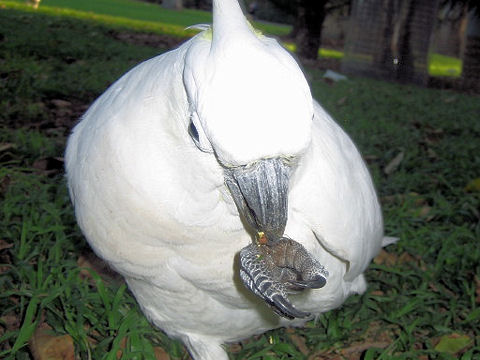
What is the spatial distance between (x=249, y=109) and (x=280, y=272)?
0.60m

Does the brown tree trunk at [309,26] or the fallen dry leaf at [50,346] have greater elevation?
the brown tree trunk at [309,26]

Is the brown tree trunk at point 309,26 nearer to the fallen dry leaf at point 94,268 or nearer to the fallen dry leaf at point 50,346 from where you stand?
the fallen dry leaf at point 94,268

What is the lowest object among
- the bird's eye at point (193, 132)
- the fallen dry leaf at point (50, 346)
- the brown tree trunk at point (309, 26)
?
the fallen dry leaf at point (50, 346)

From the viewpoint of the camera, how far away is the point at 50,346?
209 cm

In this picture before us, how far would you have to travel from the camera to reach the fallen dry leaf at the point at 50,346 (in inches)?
81.0

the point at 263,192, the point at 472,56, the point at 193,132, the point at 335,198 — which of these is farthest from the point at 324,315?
the point at 472,56

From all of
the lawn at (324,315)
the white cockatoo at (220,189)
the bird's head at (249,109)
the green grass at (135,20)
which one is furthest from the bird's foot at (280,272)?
the green grass at (135,20)

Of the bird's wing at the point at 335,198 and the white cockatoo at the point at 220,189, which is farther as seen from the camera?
the bird's wing at the point at 335,198

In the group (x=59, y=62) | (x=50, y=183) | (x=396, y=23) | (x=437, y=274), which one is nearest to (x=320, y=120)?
(x=437, y=274)

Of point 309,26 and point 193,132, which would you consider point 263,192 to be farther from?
point 309,26

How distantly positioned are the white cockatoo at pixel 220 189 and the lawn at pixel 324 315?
235 millimetres

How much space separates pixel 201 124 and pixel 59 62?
5.53 metres

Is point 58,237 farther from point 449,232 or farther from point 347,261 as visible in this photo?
point 449,232

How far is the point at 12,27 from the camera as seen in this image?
817 centimetres
